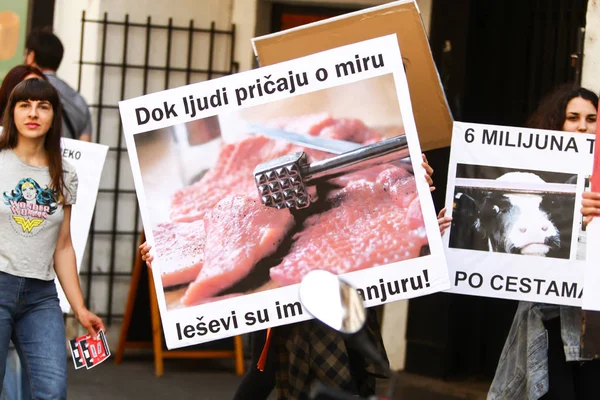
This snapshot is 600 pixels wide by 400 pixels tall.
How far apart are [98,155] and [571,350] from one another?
2783mm

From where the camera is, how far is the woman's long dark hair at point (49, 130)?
15.5ft

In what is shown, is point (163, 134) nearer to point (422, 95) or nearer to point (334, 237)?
point (334, 237)

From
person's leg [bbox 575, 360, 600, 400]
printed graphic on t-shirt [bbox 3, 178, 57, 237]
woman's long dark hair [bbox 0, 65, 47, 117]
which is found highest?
woman's long dark hair [bbox 0, 65, 47, 117]

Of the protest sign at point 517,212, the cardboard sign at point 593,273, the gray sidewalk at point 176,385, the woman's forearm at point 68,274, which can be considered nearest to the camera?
the cardboard sign at point 593,273

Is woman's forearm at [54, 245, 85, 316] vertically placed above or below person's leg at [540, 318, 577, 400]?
above

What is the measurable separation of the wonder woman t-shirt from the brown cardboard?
1045 mm

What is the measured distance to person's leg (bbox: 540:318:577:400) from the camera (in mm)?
4324

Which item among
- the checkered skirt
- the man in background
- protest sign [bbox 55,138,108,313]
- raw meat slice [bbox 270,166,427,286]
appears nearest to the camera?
raw meat slice [bbox 270,166,427,286]

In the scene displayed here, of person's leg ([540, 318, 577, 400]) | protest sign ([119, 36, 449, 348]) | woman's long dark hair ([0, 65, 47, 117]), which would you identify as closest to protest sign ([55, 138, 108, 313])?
woman's long dark hair ([0, 65, 47, 117])

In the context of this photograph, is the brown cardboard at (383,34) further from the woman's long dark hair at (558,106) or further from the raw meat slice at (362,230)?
the raw meat slice at (362,230)

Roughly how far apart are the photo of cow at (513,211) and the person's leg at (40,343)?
5.44 ft

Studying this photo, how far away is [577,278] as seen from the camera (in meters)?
4.38

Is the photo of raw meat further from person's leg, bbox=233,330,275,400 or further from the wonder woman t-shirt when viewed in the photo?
person's leg, bbox=233,330,275,400

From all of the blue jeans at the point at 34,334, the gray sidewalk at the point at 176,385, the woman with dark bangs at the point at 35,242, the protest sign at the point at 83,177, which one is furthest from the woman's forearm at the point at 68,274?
the gray sidewalk at the point at 176,385
